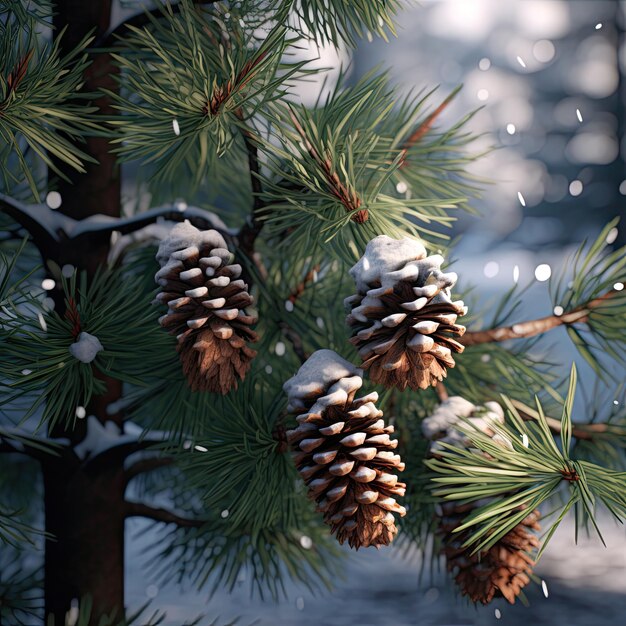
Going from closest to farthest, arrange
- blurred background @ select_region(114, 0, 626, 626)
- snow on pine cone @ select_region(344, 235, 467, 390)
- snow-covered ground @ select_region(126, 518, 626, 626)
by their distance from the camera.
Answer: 1. snow on pine cone @ select_region(344, 235, 467, 390)
2. snow-covered ground @ select_region(126, 518, 626, 626)
3. blurred background @ select_region(114, 0, 626, 626)

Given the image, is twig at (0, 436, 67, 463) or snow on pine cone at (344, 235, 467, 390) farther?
twig at (0, 436, 67, 463)

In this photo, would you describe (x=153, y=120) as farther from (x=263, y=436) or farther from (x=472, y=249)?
(x=472, y=249)

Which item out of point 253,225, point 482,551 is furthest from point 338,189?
point 482,551

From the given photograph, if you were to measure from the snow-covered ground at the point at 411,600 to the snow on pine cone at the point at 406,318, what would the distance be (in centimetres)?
79

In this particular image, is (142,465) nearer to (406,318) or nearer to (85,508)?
(85,508)

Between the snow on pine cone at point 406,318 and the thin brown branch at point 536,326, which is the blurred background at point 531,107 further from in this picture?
the snow on pine cone at point 406,318

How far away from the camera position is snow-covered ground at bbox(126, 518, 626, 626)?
1.03 metres

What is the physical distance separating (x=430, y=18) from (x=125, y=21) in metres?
1.17

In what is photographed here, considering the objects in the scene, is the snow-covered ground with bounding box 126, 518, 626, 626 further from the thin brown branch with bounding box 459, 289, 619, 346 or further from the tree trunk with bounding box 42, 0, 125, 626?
the thin brown branch with bounding box 459, 289, 619, 346

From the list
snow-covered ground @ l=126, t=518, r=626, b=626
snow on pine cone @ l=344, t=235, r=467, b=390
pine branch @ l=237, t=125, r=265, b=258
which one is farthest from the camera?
snow-covered ground @ l=126, t=518, r=626, b=626

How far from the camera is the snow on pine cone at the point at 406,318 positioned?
0.26m

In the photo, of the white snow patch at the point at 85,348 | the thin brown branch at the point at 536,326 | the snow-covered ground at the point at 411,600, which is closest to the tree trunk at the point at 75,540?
the white snow patch at the point at 85,348

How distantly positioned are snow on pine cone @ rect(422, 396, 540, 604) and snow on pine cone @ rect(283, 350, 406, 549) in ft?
0.16

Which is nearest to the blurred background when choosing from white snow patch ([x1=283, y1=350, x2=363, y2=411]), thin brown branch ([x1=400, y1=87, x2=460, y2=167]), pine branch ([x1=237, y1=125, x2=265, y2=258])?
thin brown branch ([x1=400, y1=87, x2=460, y2=167])
